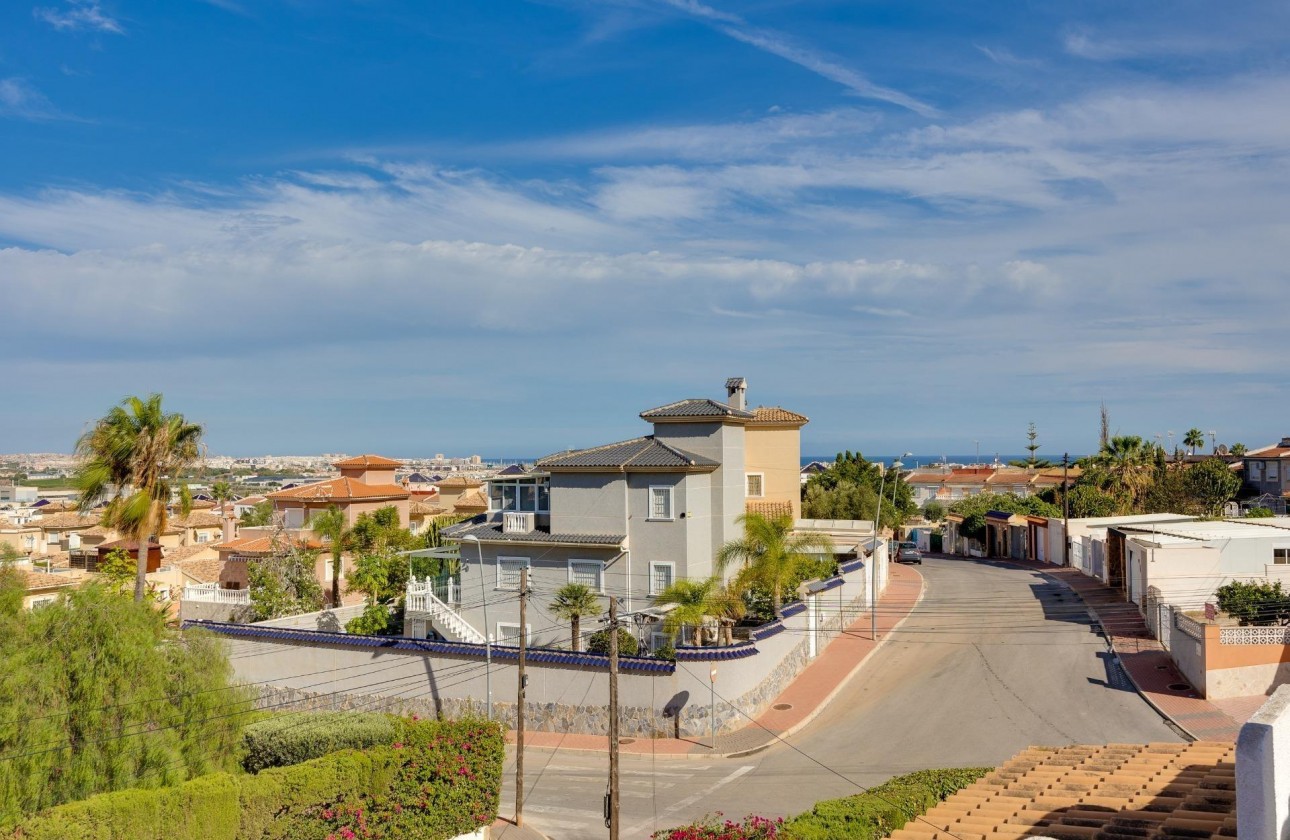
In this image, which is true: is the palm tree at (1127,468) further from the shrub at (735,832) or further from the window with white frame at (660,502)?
the shrub at (735,832)

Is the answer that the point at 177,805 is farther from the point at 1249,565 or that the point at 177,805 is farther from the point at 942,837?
the point at 1249,565

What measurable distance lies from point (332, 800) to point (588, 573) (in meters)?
16.9

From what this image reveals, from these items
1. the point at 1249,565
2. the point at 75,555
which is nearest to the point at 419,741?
the point at 1249,565

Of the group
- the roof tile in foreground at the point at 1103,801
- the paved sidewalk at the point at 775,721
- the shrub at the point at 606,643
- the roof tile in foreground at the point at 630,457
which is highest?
the roof tile in foreground at the point at 630,457

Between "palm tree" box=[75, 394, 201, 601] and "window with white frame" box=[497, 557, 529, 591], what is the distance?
11.8 m

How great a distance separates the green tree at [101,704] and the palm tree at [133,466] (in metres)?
13.1

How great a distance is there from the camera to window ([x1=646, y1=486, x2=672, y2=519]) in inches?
1411

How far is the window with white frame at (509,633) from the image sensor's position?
3647 centimetres

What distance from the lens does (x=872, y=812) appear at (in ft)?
49.8

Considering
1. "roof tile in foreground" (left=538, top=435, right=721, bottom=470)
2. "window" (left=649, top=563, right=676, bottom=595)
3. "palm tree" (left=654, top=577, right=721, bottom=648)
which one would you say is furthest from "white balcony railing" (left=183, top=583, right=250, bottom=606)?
"palm tree" (left=654, top=577, right=721, bottom=648)

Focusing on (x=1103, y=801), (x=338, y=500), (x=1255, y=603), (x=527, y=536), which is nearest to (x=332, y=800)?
(x=1103, y=801)

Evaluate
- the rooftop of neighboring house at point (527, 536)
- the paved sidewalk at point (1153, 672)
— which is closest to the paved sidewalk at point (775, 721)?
the rooftop of neighboring house at point (527, 536)

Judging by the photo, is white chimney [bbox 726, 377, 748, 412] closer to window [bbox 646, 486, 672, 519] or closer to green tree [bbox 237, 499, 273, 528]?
window [bbox 646, 486, 672, 519]

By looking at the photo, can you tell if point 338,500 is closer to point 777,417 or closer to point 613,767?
point 777,417
